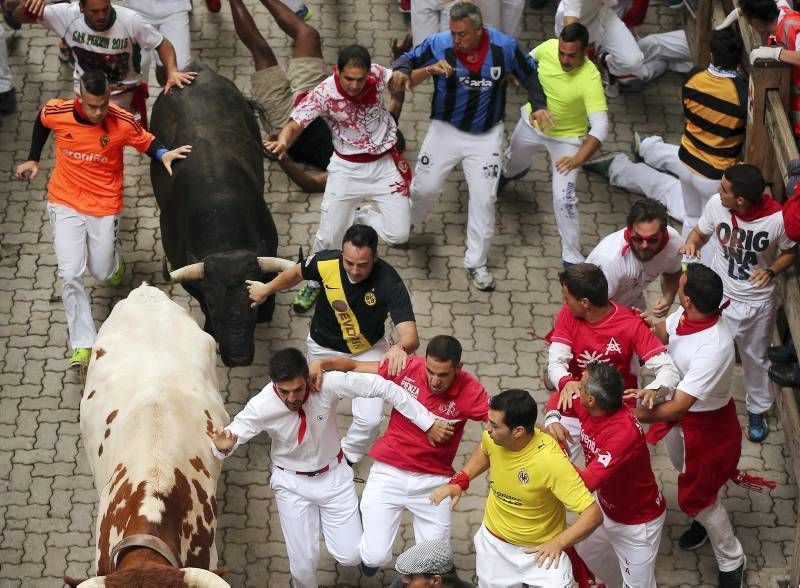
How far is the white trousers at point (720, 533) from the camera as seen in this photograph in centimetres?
846

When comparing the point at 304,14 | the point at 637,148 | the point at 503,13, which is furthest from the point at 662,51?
the point at 304,14

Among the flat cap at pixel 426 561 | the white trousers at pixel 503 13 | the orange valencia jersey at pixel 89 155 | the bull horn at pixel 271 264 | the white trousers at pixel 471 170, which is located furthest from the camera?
the white trousers at pixel 503 13

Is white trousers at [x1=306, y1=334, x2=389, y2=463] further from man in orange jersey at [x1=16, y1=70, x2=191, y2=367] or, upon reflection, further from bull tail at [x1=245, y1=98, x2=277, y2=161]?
bull tail at [x1=245, y1=98, x2=277, y2=161]

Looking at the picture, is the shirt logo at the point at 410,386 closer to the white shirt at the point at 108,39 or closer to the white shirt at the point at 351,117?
the white shirt at the point at 351,117

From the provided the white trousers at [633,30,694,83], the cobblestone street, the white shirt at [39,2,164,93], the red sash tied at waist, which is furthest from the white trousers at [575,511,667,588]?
the white trousers at [633,30,694,83]

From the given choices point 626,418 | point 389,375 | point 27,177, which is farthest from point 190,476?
point 27,177

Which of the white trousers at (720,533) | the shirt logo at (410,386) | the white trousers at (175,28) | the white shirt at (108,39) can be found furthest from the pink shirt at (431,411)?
the white trousers at (175,28)

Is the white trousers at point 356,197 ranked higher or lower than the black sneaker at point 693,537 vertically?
higher

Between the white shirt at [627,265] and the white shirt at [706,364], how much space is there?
0.89 meters

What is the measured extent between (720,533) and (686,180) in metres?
3.17

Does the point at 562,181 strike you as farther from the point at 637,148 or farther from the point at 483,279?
the point at 637,148

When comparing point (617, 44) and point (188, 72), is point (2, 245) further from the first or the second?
point (617, 44)

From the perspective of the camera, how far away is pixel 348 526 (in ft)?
27.1

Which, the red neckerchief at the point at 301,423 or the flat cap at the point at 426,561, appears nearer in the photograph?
the flat cap at the point at 426,561
